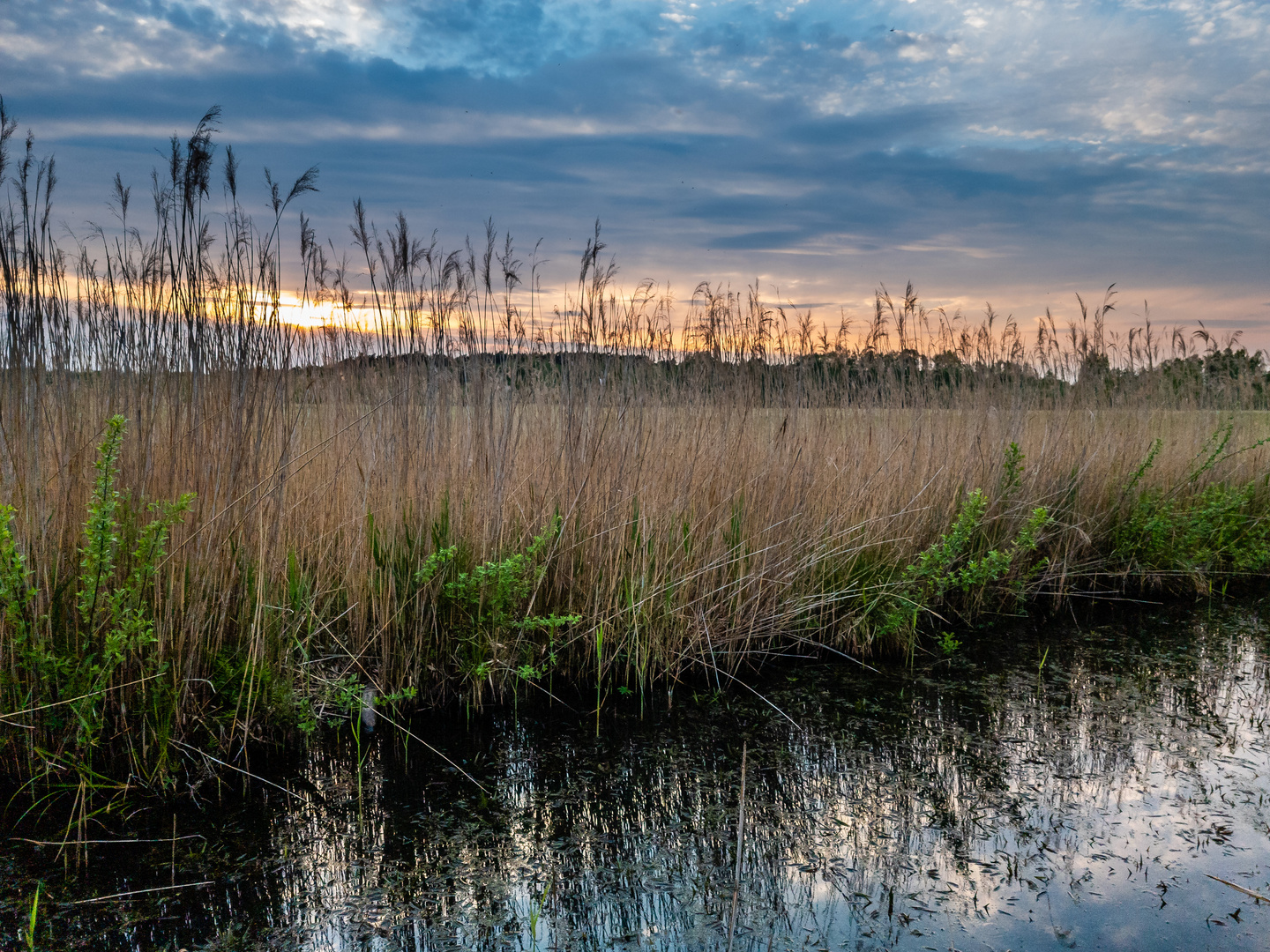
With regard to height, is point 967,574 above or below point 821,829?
above

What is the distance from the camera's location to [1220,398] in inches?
284

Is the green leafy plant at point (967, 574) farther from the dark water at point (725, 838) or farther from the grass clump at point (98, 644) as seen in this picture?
the grass clump at point (98, 644)

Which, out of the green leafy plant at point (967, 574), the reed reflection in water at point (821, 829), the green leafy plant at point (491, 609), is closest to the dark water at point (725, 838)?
the reed reflection in water at point (821, 829)

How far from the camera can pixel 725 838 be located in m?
2.15

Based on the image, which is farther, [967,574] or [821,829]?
[967,574]

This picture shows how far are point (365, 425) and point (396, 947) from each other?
7.31 feet

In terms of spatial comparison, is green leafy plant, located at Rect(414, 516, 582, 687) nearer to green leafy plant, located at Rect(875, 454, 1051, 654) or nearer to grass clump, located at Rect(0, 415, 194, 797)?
grass clump, located at Rect(0, 415, 194, 797)

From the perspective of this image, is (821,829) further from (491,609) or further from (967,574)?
(967,574)

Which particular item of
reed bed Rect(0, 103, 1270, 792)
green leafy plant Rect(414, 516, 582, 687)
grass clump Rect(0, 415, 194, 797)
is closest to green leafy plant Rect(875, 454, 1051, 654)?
reed bed Rect(0, 103, 1270, 792)

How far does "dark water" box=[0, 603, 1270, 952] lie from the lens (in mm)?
1764

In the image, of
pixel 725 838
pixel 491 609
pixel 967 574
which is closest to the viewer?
pixel 725 838

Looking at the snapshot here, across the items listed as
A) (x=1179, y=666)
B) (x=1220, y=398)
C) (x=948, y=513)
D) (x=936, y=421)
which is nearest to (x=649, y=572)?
(x=948, y=513)

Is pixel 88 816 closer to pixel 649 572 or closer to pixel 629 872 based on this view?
pixel 629 872

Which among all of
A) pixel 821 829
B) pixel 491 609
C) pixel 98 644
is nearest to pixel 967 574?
pixel 821 829
